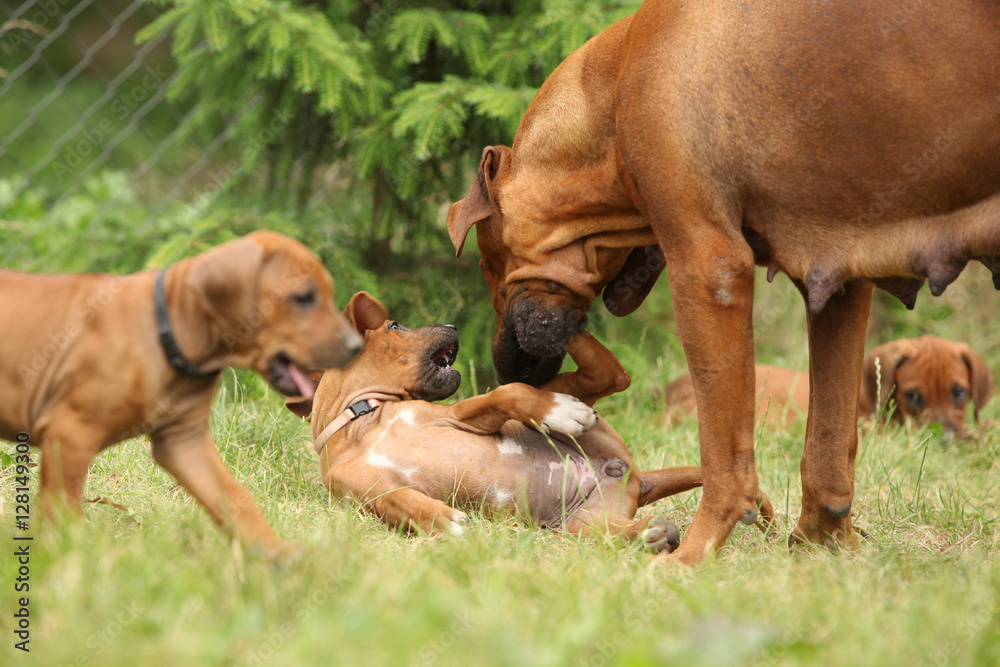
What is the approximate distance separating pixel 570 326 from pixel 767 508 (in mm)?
890

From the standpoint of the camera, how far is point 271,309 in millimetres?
2047

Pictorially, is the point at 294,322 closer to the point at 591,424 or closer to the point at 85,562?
the point at 85,562

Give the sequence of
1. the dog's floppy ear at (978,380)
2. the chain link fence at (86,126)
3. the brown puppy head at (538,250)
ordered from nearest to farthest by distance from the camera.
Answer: the brown puppy head at (538,250)
the dog's floppy ear at (978,380)
the chain link fence at (86,126)

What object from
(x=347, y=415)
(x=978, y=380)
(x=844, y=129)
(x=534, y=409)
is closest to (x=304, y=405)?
(x=347, y=415)

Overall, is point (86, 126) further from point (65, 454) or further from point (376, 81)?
point (65, 454)

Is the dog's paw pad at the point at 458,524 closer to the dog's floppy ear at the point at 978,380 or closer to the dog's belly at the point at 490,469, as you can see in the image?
the dog's belly at the point at 490,469

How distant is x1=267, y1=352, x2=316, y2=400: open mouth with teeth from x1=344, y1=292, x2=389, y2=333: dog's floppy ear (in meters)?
1.18

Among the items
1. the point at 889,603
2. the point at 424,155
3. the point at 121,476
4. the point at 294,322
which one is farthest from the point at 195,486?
the point at 424,155

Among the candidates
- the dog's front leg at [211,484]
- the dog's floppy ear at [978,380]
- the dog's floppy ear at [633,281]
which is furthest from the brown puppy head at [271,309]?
the dog's floppy ear at [978,380]

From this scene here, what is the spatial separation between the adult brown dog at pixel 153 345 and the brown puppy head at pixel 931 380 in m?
4.10

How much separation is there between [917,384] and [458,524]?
364 cm

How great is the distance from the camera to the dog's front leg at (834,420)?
118 inches

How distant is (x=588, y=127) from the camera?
10.1ft

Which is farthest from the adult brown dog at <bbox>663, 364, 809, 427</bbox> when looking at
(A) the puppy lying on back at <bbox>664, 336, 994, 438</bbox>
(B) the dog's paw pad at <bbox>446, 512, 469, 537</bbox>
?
(B) the dog's paw pad at <bbox>446, 512, 469, 537</bbox>
